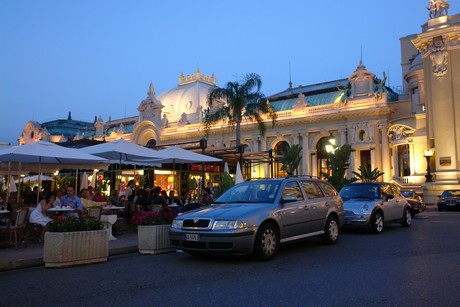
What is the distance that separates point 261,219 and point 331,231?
315 cm

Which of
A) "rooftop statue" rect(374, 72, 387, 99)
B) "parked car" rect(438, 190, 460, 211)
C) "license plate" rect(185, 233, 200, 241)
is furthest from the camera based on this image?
"rooftop statue" rect(374, 72, 387, 99)

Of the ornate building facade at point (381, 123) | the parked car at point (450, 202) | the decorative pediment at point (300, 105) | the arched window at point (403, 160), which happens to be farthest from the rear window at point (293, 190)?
the decorative pediment at point (300, 105)

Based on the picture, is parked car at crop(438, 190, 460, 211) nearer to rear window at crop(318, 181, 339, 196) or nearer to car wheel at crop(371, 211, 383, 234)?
car wheel at crop(371, 211, 383, 234)

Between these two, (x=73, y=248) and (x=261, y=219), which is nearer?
(x=261, y=219)

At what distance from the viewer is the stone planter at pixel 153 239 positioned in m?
9.42

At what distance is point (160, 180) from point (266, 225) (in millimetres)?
24102

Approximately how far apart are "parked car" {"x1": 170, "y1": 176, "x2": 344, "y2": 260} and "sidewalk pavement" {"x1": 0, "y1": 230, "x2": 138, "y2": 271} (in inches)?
89.2

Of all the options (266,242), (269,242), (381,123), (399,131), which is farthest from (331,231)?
(381,123)

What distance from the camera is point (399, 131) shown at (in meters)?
34.8

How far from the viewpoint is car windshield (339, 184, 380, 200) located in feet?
44.1

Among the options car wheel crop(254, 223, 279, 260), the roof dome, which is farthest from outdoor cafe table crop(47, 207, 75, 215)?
the roof dome

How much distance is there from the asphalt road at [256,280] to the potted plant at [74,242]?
0.28 m

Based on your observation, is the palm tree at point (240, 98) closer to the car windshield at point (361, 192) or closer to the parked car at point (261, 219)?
the car windshield at point (361, 192)

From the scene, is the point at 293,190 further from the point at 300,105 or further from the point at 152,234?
the point at 300,105
